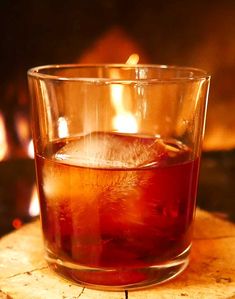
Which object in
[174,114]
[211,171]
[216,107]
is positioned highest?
[174,114]

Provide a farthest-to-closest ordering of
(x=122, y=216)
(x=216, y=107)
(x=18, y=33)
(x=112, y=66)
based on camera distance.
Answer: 1. (x=216, y=107)
2. (x=18, y=33)
3. (x=112, y=66)
4. (x=122, y=216)

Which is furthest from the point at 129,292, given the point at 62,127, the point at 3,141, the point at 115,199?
the point at 3,141

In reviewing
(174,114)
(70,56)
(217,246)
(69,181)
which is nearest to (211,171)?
(70,56)

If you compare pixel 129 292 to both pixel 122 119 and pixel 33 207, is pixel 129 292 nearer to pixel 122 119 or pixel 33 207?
pixel 122 119

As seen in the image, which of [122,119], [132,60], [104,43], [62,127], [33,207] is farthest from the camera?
[104,43]

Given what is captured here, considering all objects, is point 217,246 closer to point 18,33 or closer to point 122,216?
point 122,216

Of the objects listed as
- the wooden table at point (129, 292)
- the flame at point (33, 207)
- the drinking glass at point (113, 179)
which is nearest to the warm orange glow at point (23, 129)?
the flame at point (33, 207)
